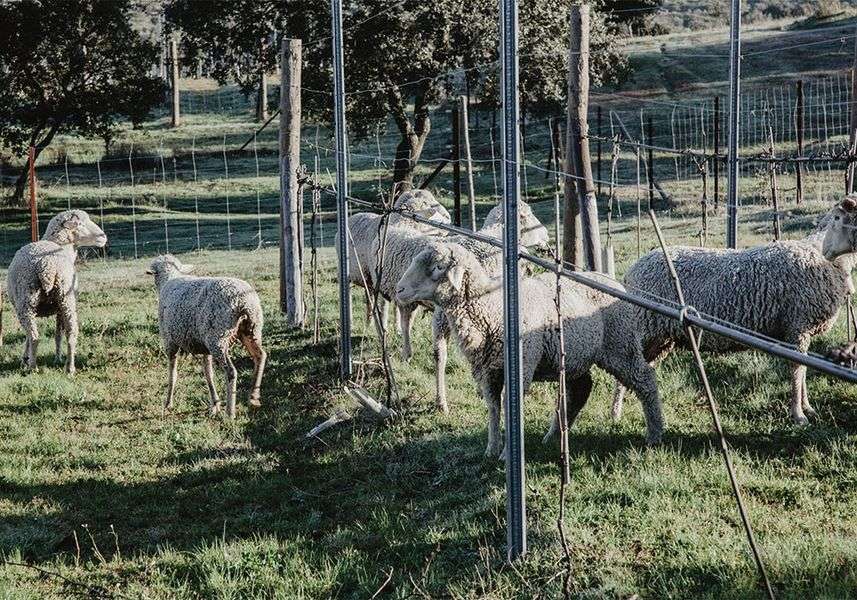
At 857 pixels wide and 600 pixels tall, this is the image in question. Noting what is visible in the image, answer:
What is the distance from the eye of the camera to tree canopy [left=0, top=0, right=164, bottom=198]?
30781mm

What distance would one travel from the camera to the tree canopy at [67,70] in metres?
30.8

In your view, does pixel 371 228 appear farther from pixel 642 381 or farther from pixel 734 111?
pixel 642 381

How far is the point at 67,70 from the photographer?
31438 millimetres

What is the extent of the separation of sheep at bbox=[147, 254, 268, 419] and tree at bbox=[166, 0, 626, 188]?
47.2 ft

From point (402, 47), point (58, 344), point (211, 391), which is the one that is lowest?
point (211, 391)

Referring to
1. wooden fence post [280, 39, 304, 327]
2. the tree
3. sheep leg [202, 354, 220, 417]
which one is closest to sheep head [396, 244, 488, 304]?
sheep leg [202, 354, 220, 417]

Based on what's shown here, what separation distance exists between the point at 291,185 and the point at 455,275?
5583 millimetres

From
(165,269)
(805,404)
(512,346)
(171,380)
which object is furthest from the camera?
(165,269)

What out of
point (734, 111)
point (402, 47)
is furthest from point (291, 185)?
point (402, 47)

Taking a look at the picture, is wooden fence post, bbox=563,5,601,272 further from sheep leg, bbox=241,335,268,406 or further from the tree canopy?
the tree canopy

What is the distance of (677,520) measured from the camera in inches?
239

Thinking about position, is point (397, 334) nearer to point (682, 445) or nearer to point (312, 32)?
point (682, 445)

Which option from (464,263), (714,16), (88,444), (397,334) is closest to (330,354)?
(397,334)

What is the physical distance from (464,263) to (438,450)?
1.61m
